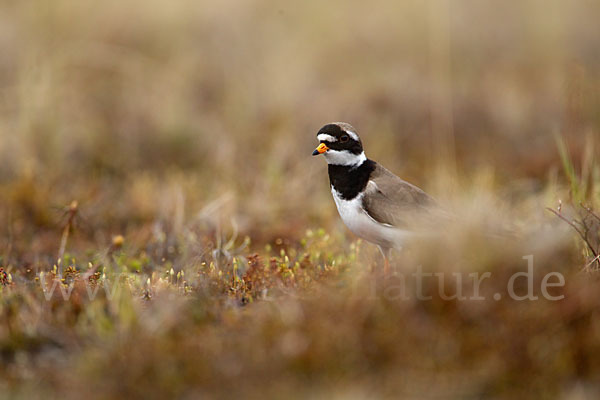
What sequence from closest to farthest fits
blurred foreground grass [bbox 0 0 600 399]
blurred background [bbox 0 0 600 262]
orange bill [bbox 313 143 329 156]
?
1. blurred foreground grass [bbox 0 0 600 399]
2. orange bill [bbox 313 143 329 156]
3. blurred background [bbox 0 0 600 262]

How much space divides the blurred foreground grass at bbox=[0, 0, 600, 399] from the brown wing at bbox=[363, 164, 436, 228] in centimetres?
30

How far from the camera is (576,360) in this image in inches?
132

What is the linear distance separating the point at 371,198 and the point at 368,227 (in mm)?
196

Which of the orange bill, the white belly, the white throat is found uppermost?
the orange bill

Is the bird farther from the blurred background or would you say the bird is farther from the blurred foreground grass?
the blurred background

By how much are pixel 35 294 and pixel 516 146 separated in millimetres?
7073

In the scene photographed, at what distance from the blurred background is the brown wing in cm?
172

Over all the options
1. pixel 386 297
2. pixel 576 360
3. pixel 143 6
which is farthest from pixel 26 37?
pixel 576 360

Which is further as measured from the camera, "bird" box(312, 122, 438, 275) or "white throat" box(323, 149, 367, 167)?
"white throat" box(323, 149, 367, 167)

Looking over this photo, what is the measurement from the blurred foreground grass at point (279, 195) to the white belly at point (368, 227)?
0.98 ft

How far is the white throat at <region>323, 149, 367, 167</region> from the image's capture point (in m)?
4.98

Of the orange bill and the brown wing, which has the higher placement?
the orange bill

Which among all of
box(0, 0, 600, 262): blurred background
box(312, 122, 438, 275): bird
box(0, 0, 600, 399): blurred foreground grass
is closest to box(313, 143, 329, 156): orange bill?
box(312, 122, 438, 275): bird

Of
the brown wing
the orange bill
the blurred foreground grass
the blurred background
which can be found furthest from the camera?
the blurred background
